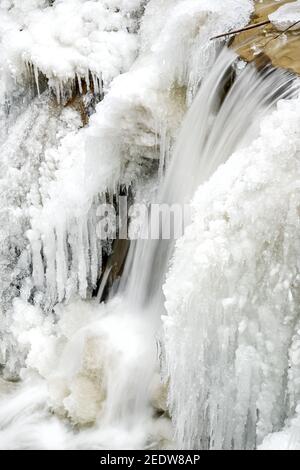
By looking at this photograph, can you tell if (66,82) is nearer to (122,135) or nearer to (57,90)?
(57,90)

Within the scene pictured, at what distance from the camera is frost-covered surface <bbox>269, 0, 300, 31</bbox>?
3668mm

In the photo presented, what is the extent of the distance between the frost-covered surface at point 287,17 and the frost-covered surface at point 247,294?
49.0 inches

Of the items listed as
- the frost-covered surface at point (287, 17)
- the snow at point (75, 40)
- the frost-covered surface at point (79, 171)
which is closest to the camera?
the frost-covered surface at point (79, 171)

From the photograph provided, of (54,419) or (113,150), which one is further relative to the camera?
(113,150)

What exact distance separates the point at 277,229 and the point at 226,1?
2.35m

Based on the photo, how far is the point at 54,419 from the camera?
3609 mm

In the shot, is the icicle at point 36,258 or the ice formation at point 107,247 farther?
the icicle at point 36,258

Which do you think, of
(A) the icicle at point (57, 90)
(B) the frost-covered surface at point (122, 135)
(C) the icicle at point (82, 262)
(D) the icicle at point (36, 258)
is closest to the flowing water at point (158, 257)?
(B) the frost-covered surface at point (122, 135)

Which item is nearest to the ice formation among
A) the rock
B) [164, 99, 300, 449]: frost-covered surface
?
[164, 99, 300, 449]: frost-covered surface

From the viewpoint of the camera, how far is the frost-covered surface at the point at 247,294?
2555mm

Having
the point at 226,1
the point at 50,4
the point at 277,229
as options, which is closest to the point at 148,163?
the point at 226,1

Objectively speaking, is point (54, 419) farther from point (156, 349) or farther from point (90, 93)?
point (90, 93)

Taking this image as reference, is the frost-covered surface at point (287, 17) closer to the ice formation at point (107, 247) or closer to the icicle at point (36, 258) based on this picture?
the ice formation at point (107, 247)

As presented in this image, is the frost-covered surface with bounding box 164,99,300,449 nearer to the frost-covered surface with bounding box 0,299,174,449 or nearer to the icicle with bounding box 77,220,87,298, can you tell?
the frost-covered surface with bounding box 0,299,174,449
